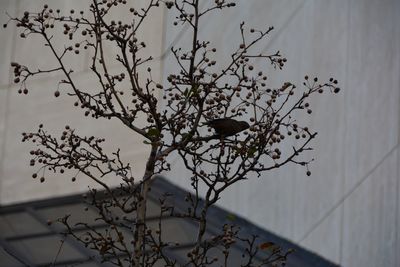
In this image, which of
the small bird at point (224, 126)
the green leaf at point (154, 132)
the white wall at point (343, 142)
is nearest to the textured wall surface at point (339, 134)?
the white wall at point (343, 142)

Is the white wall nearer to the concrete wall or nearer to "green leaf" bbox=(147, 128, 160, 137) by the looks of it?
the concrete wall

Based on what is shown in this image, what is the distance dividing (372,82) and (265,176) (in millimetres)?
1749

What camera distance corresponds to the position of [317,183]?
9867 mm

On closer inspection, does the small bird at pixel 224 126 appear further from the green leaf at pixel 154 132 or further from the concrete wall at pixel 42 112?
the concrete wall at pixel 42 112

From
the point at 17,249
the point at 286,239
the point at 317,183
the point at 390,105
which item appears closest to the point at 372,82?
the point at 390,105

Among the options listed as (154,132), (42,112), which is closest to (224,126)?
(154,132)

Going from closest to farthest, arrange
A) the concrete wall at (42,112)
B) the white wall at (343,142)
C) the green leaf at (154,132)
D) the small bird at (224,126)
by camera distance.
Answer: the green leaf at (154,132)
the small bird at (224,126)
the white wall at (343,142)
the concrete wall at (42,112)

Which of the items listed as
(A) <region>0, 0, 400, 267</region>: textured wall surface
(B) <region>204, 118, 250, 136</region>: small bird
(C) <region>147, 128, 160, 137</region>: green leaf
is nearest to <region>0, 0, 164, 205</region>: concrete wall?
(A) <region>0, 0, 400, 267</region>: textured wall surface

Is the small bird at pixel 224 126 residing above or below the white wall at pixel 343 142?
below

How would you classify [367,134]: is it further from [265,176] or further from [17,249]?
[17,249]

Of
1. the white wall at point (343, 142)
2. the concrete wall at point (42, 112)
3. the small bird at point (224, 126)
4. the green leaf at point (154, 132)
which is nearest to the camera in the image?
the green leaf at point (154, 132)

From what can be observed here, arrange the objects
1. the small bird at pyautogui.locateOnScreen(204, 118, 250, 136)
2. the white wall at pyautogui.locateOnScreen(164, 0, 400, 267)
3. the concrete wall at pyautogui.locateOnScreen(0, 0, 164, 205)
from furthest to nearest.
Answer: the concrete wall at pyautogui.locateOnScreen(0, 0, 164, 205) → the white wall at pyautogui.locateOnScreen(164, 0, 400, 267) → the small bird at pyautogui.locateOnScreen(204, 118, 250, 136)

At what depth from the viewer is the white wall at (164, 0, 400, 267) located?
355 inches

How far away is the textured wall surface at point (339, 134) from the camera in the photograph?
902 cm
